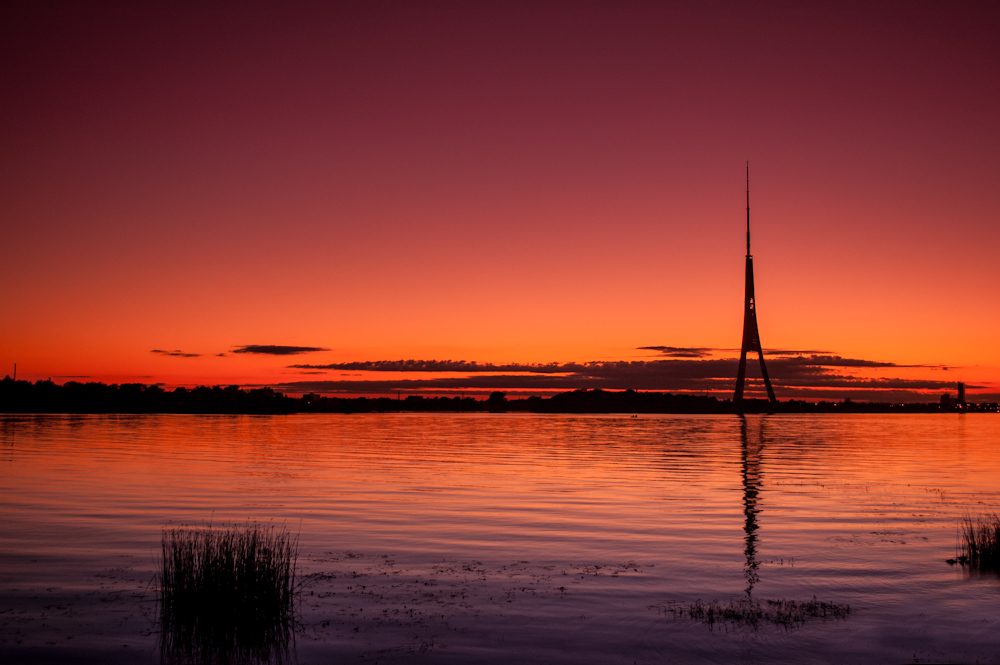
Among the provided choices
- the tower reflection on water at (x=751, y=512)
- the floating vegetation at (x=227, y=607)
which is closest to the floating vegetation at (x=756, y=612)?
the tower reflection on water at (x=751, y=512)

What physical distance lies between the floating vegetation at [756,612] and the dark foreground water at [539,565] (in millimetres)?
70

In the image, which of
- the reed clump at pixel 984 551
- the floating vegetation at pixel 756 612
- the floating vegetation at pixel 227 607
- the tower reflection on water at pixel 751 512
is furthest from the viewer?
the reed clump at pixel 984 551

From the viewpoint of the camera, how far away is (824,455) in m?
66.1

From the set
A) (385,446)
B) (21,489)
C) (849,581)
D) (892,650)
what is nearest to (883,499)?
(849,581)

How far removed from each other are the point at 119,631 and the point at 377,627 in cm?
430

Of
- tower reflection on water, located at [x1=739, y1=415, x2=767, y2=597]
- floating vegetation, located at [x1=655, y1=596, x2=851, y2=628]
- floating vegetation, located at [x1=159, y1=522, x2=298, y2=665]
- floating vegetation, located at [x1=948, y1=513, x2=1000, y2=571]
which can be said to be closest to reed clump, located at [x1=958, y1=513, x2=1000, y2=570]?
floating vegetation, located at [x1=948, y1=513, x2=1000, y2=571]

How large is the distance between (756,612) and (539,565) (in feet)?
19.6

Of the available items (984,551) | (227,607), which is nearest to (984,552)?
(984,551)

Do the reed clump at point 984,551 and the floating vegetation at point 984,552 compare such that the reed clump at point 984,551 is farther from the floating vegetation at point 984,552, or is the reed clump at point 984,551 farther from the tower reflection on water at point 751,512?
the tower reflection on water at point 751,512

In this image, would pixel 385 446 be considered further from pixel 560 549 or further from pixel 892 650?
pixel 892 650

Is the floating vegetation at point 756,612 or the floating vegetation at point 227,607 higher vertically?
the floating vegetation at point 227,607

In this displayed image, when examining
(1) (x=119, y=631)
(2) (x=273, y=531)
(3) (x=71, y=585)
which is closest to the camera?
(1) (x=119, y=631)

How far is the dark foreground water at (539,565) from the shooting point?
13.2 metres

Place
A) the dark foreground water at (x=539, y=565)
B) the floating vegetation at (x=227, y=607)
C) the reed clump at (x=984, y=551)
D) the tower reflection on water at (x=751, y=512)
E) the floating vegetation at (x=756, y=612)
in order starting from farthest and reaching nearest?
1. the reed clump at (x=984, y=551)
2. the tower reflection on water at (x=751, y=512)
3. the floating vegetation at (x=756, y=612)
4. the dark foreground water at (x=539, y=565)
5. the floating vegetation at (x=227, y=607)
